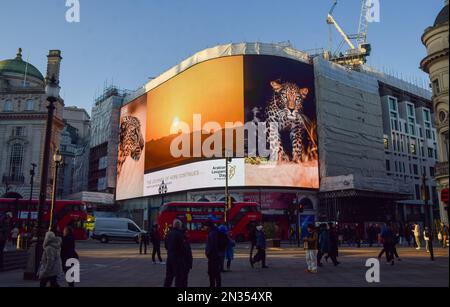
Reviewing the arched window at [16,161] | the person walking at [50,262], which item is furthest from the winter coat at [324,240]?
the arched window at [16,161]

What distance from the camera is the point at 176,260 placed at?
820 centimetres

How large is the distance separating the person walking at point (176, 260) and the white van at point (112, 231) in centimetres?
3077

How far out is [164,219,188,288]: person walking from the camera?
8148 millimetres

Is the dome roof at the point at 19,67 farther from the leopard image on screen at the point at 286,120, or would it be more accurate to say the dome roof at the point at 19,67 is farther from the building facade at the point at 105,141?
the leopard image on screen at the point at 286,120

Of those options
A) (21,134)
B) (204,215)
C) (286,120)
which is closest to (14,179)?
(21,134)

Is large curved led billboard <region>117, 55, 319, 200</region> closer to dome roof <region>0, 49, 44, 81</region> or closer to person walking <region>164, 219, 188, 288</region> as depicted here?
dome roof <region>0, 49, 44, 81</region>

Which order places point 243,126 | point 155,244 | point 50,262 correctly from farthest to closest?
point 243,126 → point 155,244 → point 50,262

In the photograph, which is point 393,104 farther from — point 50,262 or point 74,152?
point 74,152

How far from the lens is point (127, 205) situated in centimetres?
6706

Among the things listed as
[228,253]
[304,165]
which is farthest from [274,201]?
[228,253]

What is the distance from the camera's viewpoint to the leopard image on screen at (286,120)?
159 feet

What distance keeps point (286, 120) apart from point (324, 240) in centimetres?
3461
